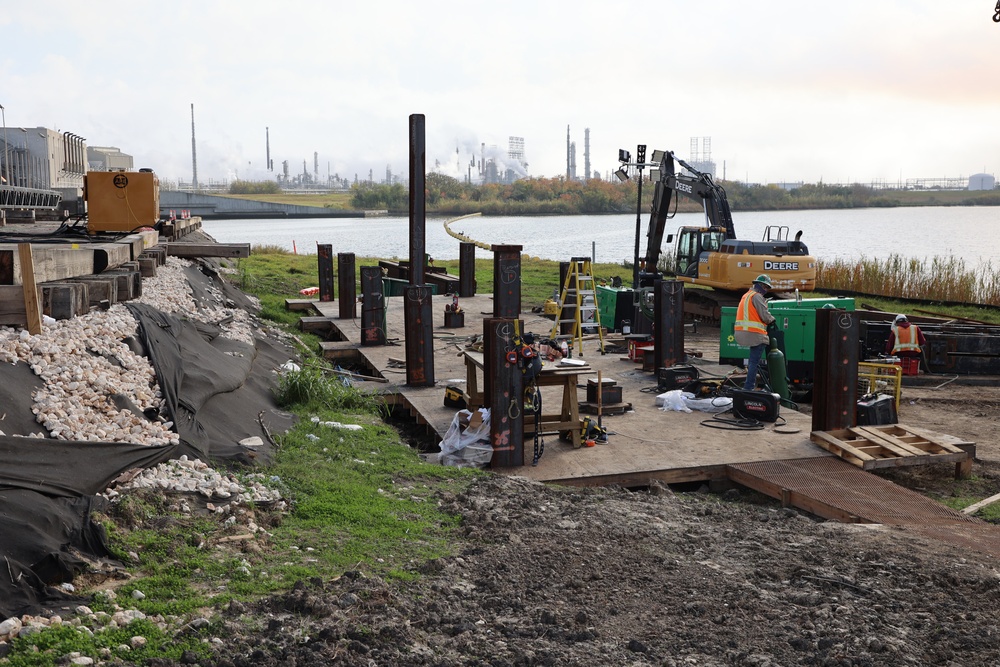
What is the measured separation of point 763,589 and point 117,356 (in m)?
5.41

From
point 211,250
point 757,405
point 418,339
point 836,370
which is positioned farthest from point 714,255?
point 836,370

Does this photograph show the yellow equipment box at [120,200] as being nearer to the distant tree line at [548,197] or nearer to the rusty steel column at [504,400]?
the rusty steel column at [504,400]

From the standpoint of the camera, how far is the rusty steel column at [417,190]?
49.0 ft

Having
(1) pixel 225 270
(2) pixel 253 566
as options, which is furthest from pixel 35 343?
(1) pixel 225 270

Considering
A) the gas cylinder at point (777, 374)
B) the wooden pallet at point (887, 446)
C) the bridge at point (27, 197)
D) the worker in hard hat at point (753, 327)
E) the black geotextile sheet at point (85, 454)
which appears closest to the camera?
the black geotextile sheet at point (85, 454)

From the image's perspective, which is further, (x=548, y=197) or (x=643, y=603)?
(x=548, y=197)

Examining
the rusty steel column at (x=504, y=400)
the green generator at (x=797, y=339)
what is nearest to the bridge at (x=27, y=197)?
the green generator at (x=797, y=339)

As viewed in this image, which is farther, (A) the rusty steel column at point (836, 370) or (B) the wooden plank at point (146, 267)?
(B) the wooden plank at point (146, 267)

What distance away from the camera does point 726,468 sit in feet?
29.4

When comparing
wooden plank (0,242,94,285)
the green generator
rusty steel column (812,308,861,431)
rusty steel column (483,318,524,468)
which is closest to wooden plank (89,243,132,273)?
wooden plank (0,242,94,285)

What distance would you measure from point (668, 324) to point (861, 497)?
232 inches

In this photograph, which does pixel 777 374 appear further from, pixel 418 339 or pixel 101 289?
pixel 101 289

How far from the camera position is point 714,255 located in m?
22.7

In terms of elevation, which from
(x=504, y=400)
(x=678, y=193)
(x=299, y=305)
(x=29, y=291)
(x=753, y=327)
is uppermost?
(x=678, y=193)
